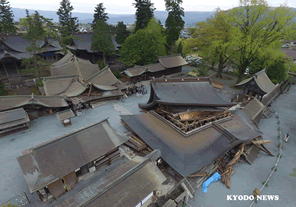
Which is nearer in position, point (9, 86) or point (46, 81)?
point (46, 81)

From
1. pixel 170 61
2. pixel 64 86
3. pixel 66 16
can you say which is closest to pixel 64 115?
pixel 64 86

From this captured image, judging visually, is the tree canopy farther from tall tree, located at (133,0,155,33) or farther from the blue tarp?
the blue tarp

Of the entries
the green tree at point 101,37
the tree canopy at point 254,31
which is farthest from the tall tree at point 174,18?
the green tree at point 101,37

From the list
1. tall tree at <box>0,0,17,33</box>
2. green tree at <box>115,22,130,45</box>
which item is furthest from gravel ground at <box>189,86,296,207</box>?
tall tree at <box>0,0,17,33</box>

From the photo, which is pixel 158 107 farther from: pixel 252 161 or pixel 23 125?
pixel 23 125

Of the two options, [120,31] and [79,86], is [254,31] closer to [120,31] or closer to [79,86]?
[79,86]

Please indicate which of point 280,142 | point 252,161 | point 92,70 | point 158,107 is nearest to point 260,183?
point 252,161

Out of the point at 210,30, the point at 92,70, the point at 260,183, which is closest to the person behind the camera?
the point at 260,183
